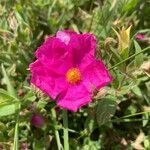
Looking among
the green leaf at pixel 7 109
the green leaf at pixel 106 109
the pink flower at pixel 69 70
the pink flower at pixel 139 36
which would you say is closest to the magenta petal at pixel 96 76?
the pink flower at pixel 69 70

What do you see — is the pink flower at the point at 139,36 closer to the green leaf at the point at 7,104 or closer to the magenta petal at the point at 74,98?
the magenta petal at the point at 74,98

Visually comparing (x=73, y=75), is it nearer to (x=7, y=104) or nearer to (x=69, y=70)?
(x=69, y=70)

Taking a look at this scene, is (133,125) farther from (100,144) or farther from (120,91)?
(120,91)

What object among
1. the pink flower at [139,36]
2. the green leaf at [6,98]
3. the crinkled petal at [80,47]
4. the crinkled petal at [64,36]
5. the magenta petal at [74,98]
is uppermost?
the pink flower at [139,36]

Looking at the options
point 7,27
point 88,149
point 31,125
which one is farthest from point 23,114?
point 7,27

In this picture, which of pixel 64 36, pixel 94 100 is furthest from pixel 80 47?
pixel 94 100

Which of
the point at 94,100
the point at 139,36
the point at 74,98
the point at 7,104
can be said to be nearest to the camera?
the point at 74,98
